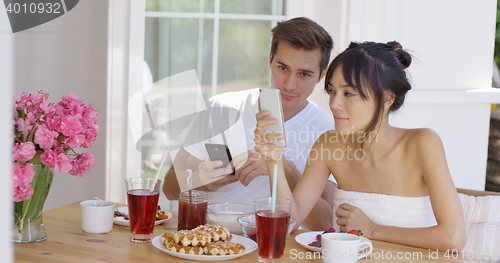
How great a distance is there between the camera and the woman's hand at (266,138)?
1415mm

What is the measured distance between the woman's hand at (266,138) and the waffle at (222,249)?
429 millimetres

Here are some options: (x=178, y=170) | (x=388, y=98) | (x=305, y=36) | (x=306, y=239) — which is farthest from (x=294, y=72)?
(x=306, y=239)

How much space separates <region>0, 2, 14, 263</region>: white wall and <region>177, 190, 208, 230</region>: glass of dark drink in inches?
33.9

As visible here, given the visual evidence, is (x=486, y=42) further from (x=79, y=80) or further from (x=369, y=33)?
(x=79, y=80)

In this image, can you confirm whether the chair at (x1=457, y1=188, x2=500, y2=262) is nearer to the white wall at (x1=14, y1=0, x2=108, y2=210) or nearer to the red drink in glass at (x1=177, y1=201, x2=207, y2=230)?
the red drink in glass at (x1=177, y1=201, x2=207, y2=230)

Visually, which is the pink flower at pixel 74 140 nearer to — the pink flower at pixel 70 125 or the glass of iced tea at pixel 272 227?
the pink flower at pixel 70 125

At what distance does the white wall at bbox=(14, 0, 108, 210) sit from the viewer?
2.64 metres

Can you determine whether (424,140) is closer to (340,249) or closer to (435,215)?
(435,215)

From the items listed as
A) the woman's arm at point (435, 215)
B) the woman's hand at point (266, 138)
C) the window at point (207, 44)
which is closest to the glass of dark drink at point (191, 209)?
the woman's hand at point (266, 138)

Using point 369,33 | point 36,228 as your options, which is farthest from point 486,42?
point 36,228

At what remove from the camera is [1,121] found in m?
0.36

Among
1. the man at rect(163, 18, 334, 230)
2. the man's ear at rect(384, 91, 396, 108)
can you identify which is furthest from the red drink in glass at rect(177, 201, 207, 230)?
the man's ear at rect(384, 91, 396, 108)

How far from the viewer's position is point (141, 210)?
1.18 meters

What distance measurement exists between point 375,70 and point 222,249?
84 centimetres
